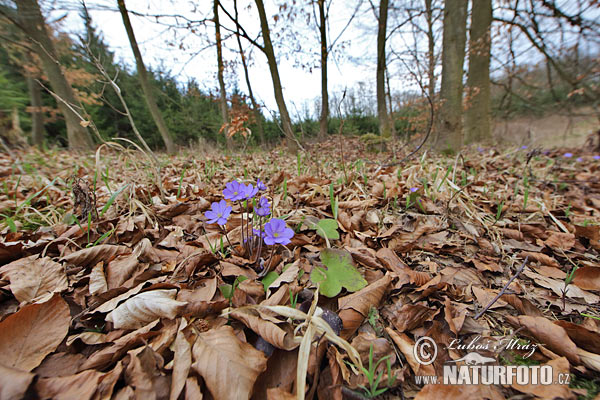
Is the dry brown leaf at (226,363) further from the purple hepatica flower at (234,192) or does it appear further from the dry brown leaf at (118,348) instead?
the purple hepatica flower at (234,192)

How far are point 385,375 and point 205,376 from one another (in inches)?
17.8

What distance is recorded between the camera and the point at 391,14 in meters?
8.04

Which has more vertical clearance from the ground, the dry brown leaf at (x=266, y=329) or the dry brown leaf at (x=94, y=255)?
the dry brown leaf at (x=94, y=255)

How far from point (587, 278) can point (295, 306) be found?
116 centimetres

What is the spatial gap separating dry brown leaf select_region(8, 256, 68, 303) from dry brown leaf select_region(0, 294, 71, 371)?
15 cm

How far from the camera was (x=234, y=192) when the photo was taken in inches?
36.5

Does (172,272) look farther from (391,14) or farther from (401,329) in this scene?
(391,14)

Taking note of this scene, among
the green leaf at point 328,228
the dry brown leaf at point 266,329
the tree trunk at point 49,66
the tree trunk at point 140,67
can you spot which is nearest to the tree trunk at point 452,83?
the green leaf at point 328,228

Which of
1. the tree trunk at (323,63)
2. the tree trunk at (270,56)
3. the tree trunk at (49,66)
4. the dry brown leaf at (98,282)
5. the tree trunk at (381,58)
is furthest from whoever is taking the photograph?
the tree trunk at (323,63)

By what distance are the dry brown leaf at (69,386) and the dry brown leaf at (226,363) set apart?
22cm

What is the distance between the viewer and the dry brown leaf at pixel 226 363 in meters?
0.53

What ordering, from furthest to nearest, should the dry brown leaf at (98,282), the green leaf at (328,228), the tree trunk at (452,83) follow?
1. the tree trunk at (452,83)
2. the green leaf at (328,228)
3. the dry brown leaf at (98,282)

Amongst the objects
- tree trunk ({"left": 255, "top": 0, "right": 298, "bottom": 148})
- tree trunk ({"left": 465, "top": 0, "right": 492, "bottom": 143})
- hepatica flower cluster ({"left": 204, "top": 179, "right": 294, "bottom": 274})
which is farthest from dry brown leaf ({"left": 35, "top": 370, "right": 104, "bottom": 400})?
tree trunk ({"left": 465, "top": 0, "right": 492, "bottom": 143})

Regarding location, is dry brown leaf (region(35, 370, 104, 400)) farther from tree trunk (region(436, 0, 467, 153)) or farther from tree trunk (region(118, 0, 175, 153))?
tree trunk (region(118, 0, 175, 153))
